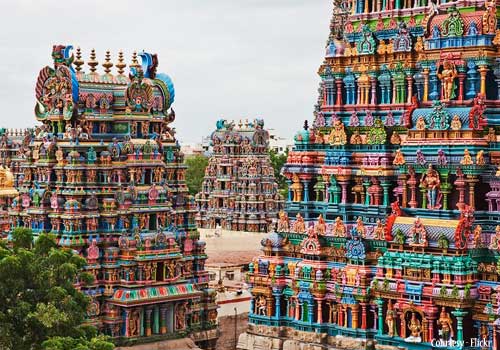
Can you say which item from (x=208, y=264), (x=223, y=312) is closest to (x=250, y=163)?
(x=208, y=264)

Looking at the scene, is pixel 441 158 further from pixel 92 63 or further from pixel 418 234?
pixel 92 63

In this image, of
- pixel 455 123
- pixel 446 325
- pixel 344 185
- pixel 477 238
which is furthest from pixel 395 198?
pixel 446 325

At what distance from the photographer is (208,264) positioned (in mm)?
57250

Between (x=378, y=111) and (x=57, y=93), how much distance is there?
31.7 feet

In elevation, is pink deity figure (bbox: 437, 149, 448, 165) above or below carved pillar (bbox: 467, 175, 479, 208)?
above

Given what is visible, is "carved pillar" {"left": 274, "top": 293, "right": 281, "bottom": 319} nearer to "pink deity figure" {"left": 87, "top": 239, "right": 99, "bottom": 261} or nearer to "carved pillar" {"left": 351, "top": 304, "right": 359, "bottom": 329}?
"carved pillar" {"left": 351, "top": 304, "right": 359, "bottom": 329}

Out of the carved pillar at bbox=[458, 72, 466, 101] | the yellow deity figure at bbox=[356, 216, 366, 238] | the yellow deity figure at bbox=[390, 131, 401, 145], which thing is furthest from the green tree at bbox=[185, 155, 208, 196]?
the carved pillar at bbox=[458, 72, 466, 101]

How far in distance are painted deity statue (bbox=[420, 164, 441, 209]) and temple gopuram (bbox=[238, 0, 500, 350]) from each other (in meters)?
0.03

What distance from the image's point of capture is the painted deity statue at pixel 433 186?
2783 cm

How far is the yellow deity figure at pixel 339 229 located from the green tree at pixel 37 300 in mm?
6588

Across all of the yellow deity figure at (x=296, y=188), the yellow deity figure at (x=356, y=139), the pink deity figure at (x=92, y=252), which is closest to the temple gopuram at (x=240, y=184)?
the pink deity figure at (x=92, y=252)

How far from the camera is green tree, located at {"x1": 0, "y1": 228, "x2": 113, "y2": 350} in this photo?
26.4 metres

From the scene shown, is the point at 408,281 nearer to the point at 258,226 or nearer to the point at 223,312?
the point at 223,312

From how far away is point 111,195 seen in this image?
34906 millimetres
